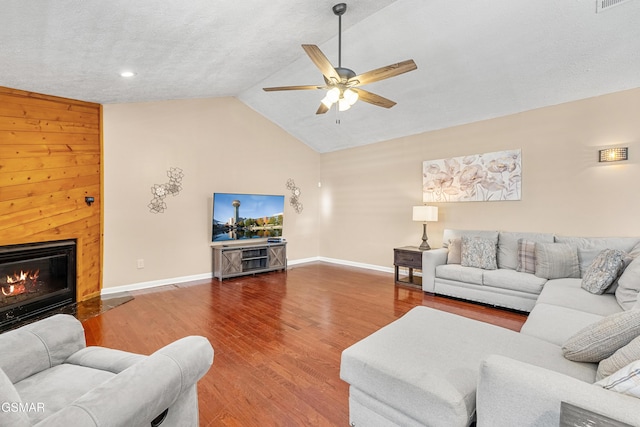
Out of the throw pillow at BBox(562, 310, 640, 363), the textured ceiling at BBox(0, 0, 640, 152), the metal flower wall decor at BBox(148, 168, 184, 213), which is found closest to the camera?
the throw pillow at BBox(562, 310, 640, 363)

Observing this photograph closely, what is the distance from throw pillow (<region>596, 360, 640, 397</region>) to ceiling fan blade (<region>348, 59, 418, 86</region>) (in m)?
2.18

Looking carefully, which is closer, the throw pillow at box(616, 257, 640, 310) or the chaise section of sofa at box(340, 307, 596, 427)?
the chaise section of sofa at box(340, 307, 596, 427)

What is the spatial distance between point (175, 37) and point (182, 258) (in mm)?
3458

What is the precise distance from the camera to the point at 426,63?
12.1ft

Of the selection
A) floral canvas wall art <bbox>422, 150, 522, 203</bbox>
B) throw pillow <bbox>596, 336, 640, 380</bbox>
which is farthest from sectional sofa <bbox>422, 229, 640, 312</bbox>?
throw pillow <bbox>596, 336, 640, 380</bbox>

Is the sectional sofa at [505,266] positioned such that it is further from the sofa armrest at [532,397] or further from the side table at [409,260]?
the sofa armrest at [532,397]

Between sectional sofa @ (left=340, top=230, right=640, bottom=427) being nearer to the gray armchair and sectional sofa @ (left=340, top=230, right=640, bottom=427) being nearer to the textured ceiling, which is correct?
the gray armchair

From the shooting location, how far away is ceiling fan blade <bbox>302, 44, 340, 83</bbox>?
227 centimetres

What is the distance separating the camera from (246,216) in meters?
5.60

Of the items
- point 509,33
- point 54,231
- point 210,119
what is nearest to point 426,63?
point 509,33

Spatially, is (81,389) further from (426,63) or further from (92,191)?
(426,63)

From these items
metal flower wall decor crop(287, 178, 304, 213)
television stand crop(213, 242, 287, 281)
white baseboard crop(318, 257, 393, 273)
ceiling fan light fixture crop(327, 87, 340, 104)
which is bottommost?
white baseboard crop(318, 257, 393, 273)

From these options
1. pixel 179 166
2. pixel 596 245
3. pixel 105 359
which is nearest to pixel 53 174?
pixel 179 166

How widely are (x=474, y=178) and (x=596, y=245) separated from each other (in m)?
1.75
